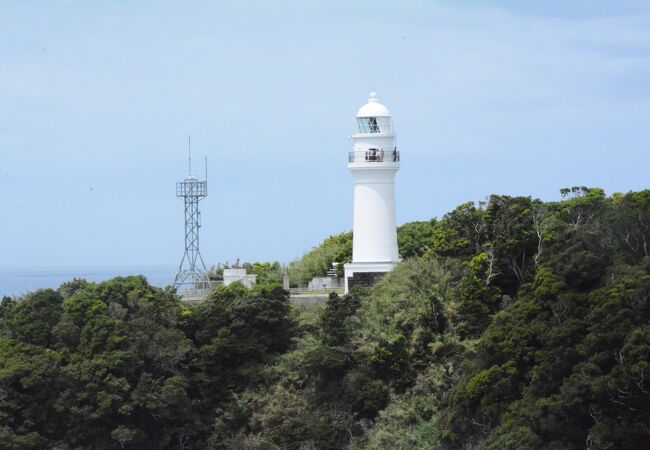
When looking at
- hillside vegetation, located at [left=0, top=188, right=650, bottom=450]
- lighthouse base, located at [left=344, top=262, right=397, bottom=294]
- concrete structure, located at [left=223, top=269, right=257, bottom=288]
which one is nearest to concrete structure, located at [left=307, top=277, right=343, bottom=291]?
concrete structure, located at [left=223, top=269, right=257, bottom=288]

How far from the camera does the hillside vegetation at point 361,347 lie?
3541cm

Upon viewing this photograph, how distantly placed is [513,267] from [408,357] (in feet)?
13.1

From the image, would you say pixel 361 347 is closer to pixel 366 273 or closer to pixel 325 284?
pixel 366 273

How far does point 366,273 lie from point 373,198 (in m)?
2.32

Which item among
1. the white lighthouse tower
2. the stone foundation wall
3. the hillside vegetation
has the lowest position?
the hillside vegetation

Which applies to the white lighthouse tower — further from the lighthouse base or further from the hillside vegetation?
the hillside vegetation

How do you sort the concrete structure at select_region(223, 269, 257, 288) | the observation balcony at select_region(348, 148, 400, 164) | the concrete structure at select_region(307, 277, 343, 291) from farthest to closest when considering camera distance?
the concrete structure at select_region(307, 277, 343, 291) < the concrete structure at select_region(223, 269, 257, 288) < the observation balcony at select_region(348, 148, 400, 164)

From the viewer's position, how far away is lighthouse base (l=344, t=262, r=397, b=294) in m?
44.7

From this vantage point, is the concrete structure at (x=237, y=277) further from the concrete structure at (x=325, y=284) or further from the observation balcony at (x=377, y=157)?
the observation balcony at (x=377, y=157)

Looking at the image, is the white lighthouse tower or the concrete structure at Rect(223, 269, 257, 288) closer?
the white lighthouse tower

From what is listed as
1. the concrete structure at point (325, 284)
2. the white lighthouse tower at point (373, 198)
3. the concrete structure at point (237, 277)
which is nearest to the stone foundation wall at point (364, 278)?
the white lighthouse tower at point (373, 198)

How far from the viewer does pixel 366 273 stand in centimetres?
4484

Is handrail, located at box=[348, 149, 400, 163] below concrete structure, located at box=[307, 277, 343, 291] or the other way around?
the other way around

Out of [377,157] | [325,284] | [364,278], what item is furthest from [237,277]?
[377,157]
